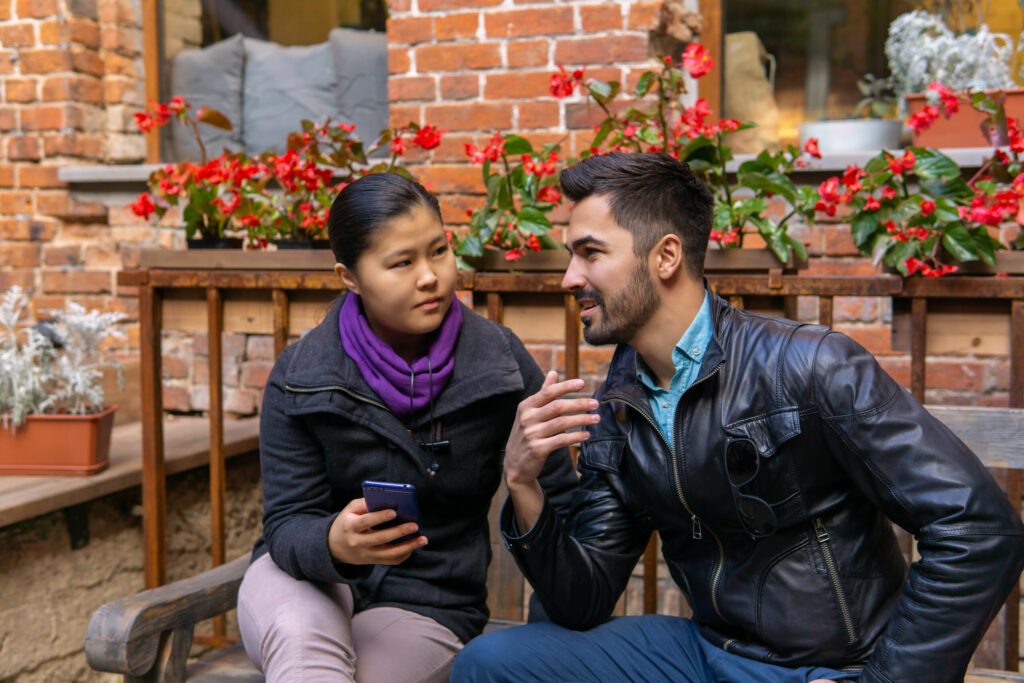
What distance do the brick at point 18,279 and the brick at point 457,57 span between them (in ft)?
5.68

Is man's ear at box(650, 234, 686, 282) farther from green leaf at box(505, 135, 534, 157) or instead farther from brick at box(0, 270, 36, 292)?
brick at box(0, 270, 36, 292)

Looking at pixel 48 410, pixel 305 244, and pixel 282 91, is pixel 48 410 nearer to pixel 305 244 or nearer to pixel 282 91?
pixel 305 244

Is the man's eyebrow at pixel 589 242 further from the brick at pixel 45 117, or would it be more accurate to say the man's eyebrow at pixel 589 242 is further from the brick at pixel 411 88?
the brick at pixel 45 117

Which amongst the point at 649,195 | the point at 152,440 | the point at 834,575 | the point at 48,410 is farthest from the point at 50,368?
the point at 834,575

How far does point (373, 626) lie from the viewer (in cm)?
202

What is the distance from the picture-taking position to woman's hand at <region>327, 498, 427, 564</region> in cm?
182

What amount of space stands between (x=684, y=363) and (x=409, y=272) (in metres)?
0.53

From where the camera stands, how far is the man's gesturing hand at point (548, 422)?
165 centimetres

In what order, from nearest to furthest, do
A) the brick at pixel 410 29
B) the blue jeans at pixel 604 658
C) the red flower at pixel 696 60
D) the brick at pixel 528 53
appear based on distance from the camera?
the blue jeans at pixel 604 658
the red flower at pixel 696 60
the brick at pixel 528 53
the brick at pixel 410 29

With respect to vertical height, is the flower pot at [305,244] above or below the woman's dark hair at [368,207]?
below

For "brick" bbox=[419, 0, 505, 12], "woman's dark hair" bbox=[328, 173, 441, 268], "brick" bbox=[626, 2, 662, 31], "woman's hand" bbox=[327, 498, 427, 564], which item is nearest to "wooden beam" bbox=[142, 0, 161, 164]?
"brick" bbox=[419, 0, 505, 12]

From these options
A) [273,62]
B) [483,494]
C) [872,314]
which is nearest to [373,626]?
[483,494]

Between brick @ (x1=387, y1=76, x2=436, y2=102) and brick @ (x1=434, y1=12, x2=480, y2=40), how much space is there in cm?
14

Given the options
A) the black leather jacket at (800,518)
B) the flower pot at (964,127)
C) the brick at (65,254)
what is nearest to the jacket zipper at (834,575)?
the black leather jacket at (800,518)
